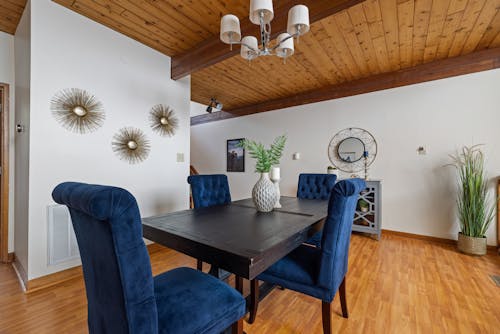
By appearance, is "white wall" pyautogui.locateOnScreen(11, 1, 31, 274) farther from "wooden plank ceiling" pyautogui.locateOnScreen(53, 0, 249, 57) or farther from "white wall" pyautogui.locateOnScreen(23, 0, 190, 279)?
"wooden plank ceiling" pyautogui.locateOnScreen(53, 0, 249, 57)

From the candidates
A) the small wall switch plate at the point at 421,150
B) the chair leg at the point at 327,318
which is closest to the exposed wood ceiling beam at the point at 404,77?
the small wall switch plate at the point at 421,150

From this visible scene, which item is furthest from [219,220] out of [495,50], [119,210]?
[495,50]

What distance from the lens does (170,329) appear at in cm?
78

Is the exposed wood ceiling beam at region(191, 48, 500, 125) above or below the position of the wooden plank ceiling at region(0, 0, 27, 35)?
below

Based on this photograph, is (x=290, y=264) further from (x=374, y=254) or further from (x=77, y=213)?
(x=374, y=254)

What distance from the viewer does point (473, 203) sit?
102 inches

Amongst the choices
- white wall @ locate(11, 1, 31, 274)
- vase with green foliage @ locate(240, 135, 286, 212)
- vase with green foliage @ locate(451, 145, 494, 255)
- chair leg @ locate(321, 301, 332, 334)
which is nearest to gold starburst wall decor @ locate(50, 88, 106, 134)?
white wall @ locate(11, 1, 31, 274)

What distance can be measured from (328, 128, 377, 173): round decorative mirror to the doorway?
178 inches

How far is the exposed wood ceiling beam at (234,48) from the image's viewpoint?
1.78 meters

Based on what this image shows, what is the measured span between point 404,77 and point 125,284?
4.20m

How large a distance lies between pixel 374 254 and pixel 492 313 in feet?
3.59

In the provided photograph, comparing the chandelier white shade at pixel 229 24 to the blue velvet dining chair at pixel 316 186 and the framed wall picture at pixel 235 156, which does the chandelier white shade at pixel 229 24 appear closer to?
the blue velvet dining chair at pixel 316 186

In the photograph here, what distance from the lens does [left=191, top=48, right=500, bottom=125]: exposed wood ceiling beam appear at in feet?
8.96

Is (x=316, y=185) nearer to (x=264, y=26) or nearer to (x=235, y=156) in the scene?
(x=264, y=26)
